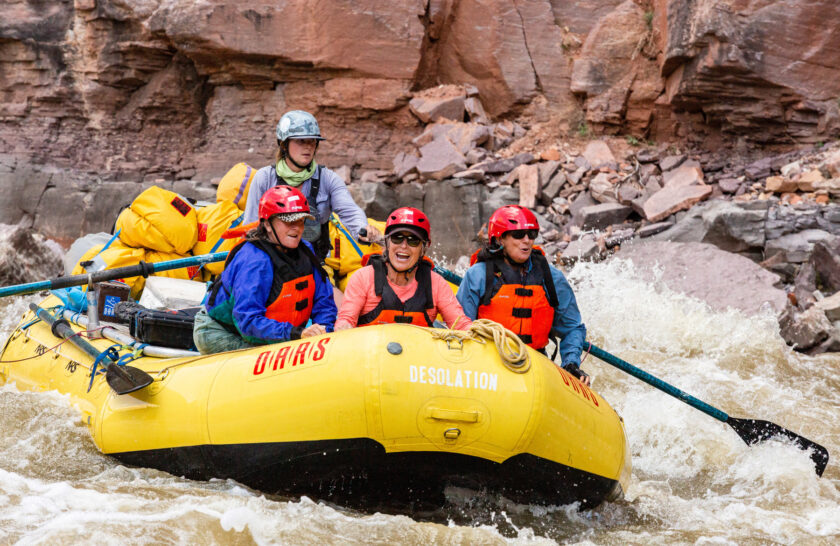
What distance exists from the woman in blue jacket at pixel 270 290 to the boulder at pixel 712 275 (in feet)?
14.9

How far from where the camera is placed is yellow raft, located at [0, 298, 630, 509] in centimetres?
306

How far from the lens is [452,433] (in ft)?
9.98

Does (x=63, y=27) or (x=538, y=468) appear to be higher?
(x=63, y=27)

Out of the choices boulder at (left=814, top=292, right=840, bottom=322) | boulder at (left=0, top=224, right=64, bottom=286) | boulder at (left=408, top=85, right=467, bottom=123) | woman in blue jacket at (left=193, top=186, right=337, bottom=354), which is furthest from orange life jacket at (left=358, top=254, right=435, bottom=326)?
boulder at (left=408, top=85, right=467, bottom=123)

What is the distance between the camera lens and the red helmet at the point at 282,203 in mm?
3719

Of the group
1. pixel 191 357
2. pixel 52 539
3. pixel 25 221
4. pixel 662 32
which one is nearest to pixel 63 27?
pixel 25 221

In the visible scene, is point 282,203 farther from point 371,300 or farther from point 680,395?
point 680,395

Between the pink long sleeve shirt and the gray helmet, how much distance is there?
131 cm

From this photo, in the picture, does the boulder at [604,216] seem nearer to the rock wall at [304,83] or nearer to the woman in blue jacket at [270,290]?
the rock wall at [304,83]

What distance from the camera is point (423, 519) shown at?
3391mm

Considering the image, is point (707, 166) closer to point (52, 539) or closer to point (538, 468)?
point (538, 468)

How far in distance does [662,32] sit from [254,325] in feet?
29.6

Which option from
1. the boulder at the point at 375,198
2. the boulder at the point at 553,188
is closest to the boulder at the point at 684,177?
the boulder at the point at 553,188

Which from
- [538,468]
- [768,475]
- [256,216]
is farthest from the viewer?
[256,216]
